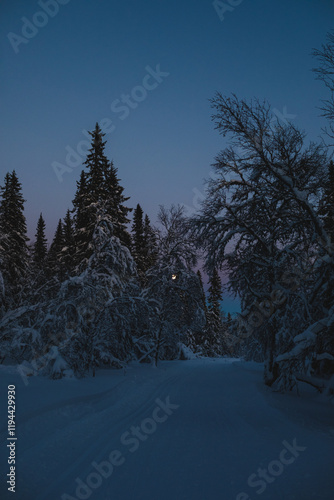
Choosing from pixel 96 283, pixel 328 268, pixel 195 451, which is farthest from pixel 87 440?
pixel 96 283

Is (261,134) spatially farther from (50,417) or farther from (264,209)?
(50,417)

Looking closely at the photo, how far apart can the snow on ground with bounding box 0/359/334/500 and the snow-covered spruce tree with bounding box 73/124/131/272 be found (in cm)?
1172

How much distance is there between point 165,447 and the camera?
4883 millimetres

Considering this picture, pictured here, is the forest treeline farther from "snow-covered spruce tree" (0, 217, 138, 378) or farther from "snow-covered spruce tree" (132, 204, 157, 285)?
"snow-covered spruce tree" (132, 204, 157, 285)

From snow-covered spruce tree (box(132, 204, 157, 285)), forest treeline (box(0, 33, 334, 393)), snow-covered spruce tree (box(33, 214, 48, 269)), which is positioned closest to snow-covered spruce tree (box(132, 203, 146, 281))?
snow-covered spruce tree (box(132, 204, 157, 285))

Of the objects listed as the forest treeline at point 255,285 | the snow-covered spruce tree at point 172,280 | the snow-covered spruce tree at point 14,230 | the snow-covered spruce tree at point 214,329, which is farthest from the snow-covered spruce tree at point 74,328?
the snow-covered spruce tree at point 214,329

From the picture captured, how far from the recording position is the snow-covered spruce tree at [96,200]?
19.2 meters

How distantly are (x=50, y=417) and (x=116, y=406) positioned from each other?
6.65ft

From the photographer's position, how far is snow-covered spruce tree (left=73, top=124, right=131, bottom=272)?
1917 cm

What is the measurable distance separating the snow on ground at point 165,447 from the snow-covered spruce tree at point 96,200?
11.7 metres

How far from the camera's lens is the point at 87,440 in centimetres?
499

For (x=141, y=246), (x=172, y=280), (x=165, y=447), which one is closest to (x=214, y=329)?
(x=141, y=246)

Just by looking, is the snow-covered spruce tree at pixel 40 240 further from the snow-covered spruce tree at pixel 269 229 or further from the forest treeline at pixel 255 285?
the snow-covered spruce tree at pixel 269 229

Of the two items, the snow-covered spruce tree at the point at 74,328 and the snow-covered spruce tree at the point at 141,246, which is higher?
the snow-covered spruce tree at the point at 141,246
